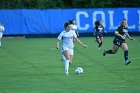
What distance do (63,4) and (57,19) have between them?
5.55 meters

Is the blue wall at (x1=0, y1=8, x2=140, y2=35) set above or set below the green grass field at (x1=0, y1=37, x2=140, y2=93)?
below

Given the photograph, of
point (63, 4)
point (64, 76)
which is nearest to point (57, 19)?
point (63, 4)

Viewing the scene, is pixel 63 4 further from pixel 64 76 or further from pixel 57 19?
pixel 64 76

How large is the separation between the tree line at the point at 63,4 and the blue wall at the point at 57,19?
11.4 feet

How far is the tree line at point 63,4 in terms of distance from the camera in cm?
5675

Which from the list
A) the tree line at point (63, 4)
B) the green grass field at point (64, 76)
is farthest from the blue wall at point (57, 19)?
the green grass field at point (64, 76)

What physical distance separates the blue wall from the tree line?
3.49m

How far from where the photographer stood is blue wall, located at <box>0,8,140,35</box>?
52625 mm

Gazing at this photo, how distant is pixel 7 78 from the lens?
21.4 m

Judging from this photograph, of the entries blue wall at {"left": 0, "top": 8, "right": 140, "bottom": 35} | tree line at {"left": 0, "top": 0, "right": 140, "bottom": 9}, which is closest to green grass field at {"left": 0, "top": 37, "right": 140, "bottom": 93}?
blue wall at {"left": 0, "top": 8, "right": 140, "bottom": 35}

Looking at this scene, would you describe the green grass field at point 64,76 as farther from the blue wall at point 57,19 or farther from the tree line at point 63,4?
the tree line at point 63,4

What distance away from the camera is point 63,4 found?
58.7 metres

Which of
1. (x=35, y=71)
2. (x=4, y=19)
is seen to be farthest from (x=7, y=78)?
(x=4, y=19)

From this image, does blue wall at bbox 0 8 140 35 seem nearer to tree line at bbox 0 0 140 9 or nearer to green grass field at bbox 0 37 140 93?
tree line at bbox 0 0 140 9
